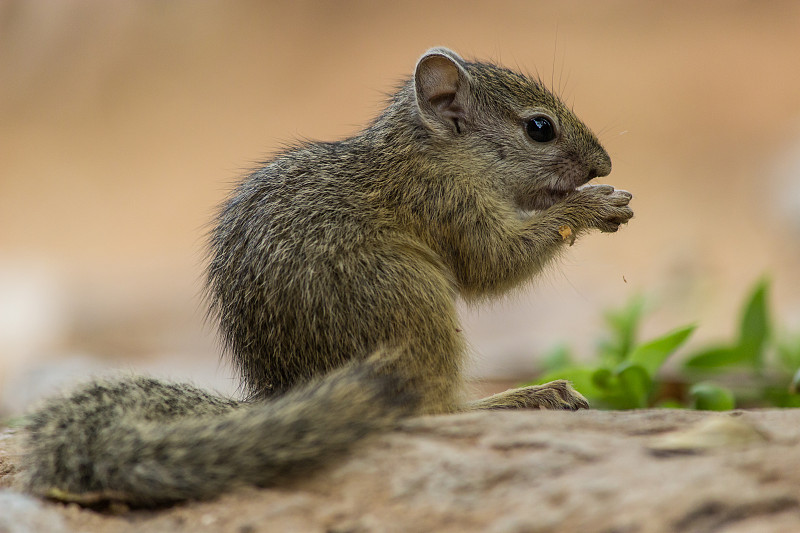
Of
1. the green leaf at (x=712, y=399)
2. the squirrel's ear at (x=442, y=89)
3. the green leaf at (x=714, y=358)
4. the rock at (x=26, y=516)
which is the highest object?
the squirrel's ear at (x=442, y=89)

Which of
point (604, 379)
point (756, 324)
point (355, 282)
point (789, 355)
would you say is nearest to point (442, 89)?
point (355, 282)

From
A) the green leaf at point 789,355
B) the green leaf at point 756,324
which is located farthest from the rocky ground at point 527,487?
the green leaf at point 789,355

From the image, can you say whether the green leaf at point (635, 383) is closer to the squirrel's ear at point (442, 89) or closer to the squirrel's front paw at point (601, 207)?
the squirrel's front paw at point (601, 207)

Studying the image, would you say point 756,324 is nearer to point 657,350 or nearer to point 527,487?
point 657,350

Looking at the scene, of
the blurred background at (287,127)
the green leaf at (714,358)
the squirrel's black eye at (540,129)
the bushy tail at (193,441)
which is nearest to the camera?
the bushy tail at (193,441)

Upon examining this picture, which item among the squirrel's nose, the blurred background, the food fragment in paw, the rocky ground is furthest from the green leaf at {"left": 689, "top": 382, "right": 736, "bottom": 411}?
the blurred background

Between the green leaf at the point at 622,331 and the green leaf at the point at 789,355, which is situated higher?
the green leaf at the point at 622,331

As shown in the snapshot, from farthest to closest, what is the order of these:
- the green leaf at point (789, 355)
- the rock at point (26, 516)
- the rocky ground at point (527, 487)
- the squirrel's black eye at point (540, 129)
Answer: the green leaf at point (789, 355), the squirrel's black eye at point (540, 129), the rock at point (26, 516), the rocky ground at point (527, 487)
